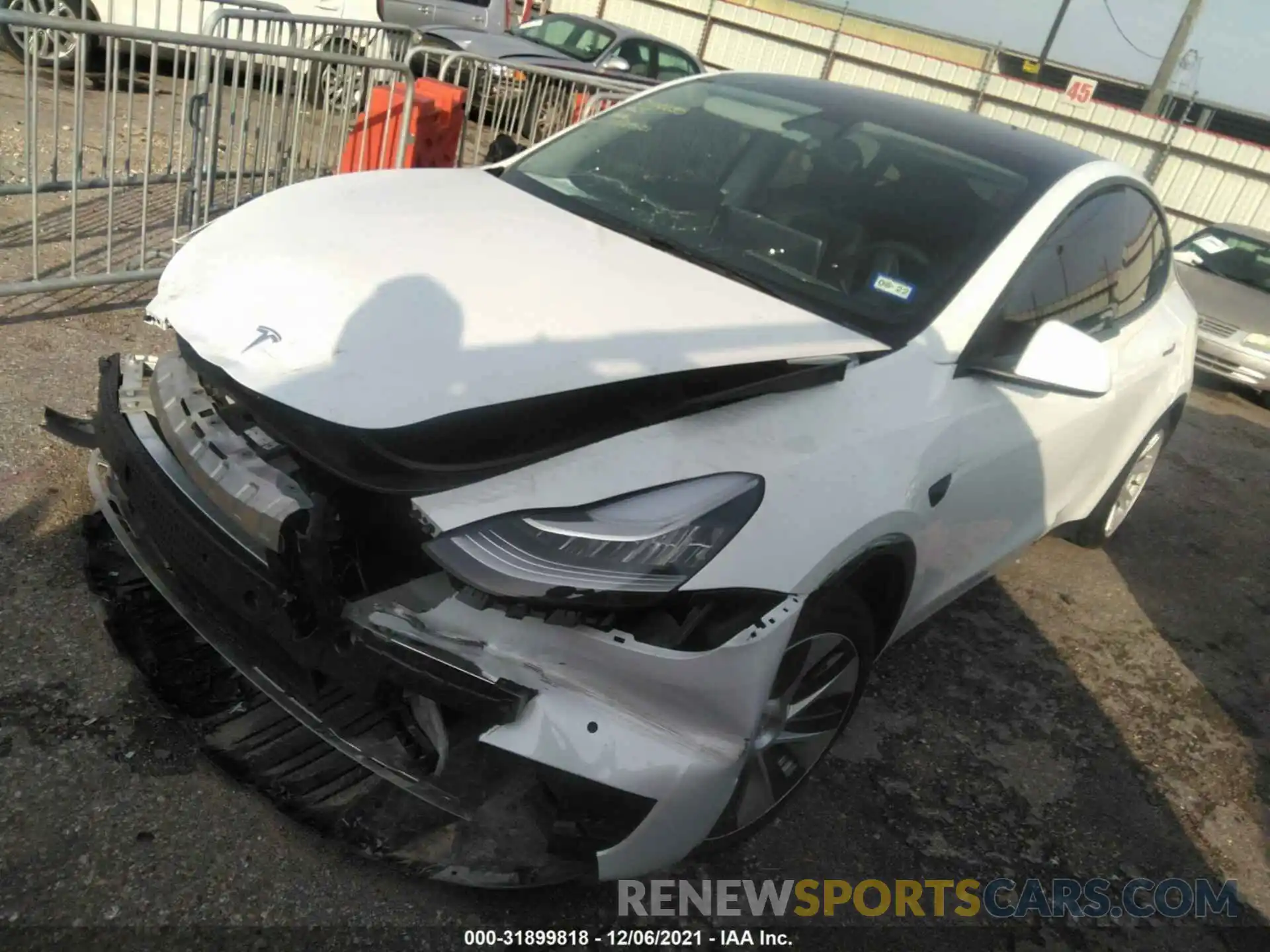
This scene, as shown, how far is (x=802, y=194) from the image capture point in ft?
10.3

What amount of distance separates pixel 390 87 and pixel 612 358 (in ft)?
13.4

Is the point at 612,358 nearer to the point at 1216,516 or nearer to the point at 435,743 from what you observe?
the point at 435,743

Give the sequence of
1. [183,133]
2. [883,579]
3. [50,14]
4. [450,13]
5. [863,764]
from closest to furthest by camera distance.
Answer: [883,579] → [863,764] → [183,133] → [50,14] → [450,13]

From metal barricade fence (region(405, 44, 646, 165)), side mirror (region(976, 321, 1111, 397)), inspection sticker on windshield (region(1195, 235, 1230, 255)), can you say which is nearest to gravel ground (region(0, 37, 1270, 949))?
side mirror (region(976, 321, 1111, 397))

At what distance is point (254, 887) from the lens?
2.16 metres

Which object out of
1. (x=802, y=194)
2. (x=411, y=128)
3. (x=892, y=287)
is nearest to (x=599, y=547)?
(x=892, y=287)

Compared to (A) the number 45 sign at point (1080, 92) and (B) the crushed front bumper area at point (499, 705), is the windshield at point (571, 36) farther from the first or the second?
(B) the crushed front bumper area at point (499, 705)

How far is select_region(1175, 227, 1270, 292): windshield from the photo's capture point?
31.4 ft

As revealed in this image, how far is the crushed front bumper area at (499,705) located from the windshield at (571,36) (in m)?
11.2

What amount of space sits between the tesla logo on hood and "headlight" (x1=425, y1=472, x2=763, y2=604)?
65 centimetres

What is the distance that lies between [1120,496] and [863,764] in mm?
2404

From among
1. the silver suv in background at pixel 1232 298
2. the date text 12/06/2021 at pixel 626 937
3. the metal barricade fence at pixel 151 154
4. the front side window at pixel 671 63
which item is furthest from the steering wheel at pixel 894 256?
the front side window at pixel 671 63

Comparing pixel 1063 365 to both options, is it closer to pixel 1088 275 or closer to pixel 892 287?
pixel 892 287

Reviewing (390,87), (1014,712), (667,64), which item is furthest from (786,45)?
(1014,712)
